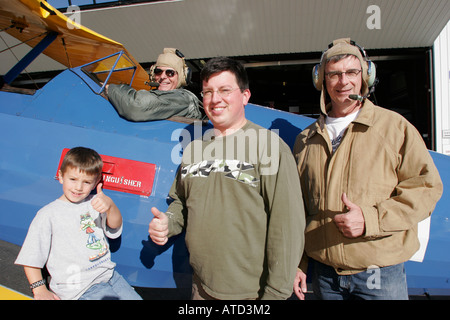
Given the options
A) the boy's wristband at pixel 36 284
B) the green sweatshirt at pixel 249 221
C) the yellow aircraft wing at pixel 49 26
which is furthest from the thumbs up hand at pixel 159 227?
the yellow aircraft wing at pixel 49 26

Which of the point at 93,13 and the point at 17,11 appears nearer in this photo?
the point at 17,11

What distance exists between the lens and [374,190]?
53.4 inches

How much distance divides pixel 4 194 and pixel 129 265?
3.46 feet

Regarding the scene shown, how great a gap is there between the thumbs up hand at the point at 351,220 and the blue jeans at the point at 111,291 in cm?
133

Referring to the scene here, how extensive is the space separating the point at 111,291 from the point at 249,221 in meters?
1.04

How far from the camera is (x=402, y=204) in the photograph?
1274 millimetres

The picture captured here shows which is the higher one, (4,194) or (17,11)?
(17,11)

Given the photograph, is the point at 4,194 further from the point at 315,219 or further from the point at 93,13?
the point at 93,13

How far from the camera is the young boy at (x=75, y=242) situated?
1.41 meters

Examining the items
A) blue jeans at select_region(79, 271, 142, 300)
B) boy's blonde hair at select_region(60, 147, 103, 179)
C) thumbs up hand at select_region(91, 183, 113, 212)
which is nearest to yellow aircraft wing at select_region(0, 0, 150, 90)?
boy's blonde hair at select_region(60, 147, 103, 179)

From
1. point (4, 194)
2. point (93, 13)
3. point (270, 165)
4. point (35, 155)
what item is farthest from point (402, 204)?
point (93, 13)

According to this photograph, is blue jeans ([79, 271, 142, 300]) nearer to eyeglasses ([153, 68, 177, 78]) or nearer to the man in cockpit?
the man in cockpit

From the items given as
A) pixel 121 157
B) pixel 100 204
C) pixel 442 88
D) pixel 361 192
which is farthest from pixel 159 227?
pixel 442 88

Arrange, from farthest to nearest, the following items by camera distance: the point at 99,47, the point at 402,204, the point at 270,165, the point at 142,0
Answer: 1. the point at 142,0
2. the point at 99,47
3. the point at 402,204
4. the point at 270,165
